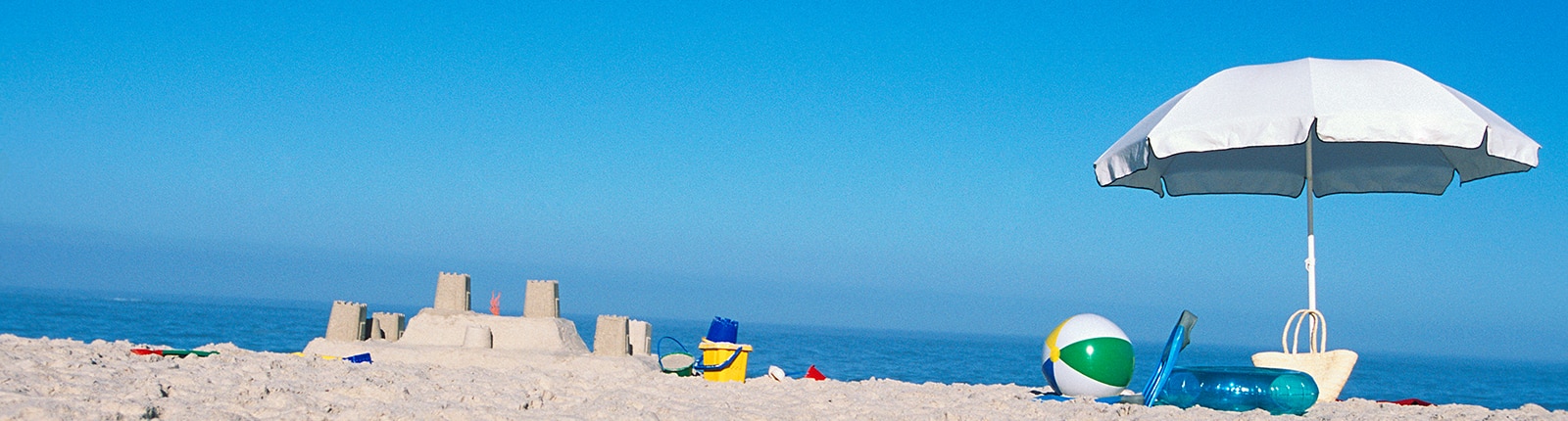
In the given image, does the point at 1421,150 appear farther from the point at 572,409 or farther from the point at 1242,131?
the point at 572,409

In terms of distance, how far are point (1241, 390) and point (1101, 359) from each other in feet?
3.54

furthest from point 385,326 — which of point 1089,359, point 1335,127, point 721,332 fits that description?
point 1335,127

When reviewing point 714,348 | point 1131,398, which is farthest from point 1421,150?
point 714,348

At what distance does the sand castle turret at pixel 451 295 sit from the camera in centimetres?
1112

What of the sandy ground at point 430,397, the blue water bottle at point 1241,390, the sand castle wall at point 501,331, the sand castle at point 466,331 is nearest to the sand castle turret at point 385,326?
the sand castle at point 466,331

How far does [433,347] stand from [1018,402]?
19.4 ft

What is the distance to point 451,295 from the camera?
36.6ft

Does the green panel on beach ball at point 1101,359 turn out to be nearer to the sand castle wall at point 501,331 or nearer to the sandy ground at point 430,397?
the sandy ground at point 430,397

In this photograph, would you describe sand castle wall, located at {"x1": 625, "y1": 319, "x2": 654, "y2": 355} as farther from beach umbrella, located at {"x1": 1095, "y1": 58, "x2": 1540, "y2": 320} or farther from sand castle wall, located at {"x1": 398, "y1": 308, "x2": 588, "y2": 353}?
beach umbrella, located at {"x1": 1095, "y1": 58, "x2": 1540, "y2": 320}

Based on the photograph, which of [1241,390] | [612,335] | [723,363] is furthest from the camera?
[612,335]

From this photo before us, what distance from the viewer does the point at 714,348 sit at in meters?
9.52

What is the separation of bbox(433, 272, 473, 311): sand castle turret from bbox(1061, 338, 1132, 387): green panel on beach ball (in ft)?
20.5

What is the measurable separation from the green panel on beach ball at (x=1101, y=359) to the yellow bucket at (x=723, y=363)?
2.90 meters

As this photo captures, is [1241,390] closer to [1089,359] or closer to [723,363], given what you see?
[1089,359]
